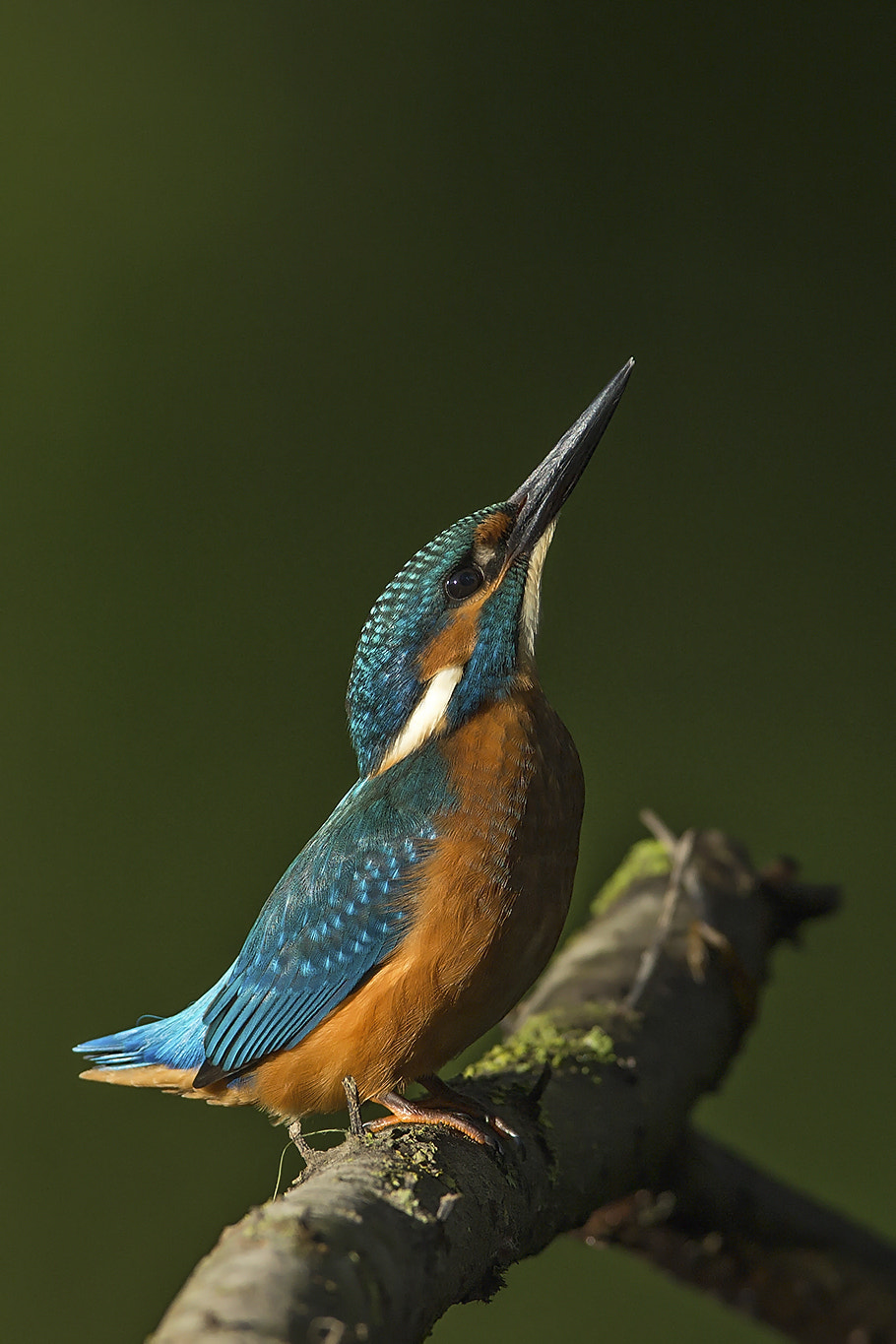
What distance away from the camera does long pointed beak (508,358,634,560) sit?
155 cm

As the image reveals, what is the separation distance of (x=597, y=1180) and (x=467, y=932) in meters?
0.33

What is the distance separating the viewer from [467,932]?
1.30 metres

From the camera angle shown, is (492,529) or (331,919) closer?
(331,919)

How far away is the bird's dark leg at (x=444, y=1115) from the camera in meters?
1.22

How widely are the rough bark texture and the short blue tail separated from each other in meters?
0.34

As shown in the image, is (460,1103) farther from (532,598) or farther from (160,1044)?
(532,598)

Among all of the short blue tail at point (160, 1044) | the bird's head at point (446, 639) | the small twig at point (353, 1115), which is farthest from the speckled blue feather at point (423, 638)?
the small twig at point (353, 1115)

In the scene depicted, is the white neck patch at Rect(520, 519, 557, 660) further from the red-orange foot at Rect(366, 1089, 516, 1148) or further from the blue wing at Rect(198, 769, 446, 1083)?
the red-orange foot at Rect(366, 1089, 516, 1148)

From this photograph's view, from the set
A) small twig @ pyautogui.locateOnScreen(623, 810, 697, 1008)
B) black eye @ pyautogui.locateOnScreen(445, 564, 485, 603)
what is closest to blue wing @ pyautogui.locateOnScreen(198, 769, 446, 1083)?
black eye @ pyautogui.locateOnScreen(445, 564, 485, 603)

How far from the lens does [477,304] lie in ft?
11.2

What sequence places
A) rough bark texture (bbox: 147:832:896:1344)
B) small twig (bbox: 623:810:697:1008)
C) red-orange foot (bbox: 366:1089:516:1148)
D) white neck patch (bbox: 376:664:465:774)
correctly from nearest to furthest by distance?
rough bark texture (bbox: 147:832:896:1344), red-orange foot (bbox: 366:1089:516:1148), white neck patch (bbox: 376:664:465:774), small twig (bbox: 623:810:697:1008)

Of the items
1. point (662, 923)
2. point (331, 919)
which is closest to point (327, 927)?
point (331, 919)

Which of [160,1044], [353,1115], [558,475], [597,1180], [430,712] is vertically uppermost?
[558,475]

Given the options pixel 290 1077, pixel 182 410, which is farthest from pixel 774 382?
pixel 290 1077
